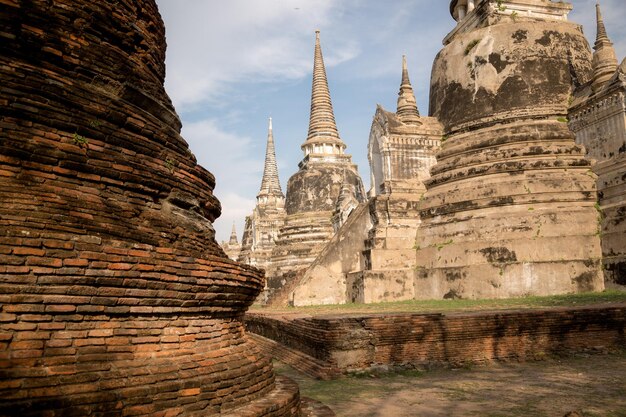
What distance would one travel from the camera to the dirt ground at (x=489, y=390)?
5.21 m

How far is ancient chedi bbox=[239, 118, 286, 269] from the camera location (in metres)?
30.8

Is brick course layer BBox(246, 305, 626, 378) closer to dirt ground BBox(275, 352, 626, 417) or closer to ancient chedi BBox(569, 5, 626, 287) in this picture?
dirt ground BBox(275, 352, 626, 417)

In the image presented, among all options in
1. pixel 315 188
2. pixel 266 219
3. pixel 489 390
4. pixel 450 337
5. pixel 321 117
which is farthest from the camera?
pixel 266 219

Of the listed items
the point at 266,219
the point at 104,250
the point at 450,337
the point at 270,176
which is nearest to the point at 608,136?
the point at 450,337

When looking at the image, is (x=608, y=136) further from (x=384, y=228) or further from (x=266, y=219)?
(x=266, y=219)

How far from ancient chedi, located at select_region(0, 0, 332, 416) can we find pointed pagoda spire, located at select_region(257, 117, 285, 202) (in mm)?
34125

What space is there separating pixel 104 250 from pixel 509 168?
12428 millimetres

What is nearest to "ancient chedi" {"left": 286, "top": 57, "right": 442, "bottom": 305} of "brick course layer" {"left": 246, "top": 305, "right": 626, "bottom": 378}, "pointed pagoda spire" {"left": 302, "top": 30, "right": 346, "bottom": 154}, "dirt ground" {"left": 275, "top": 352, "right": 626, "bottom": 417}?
"brick course layer" {"left": 246, "top": 305, "right": 626, "bottom": 378}

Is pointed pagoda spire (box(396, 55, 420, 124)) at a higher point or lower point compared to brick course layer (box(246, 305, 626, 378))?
higher

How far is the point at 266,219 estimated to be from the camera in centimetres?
3288

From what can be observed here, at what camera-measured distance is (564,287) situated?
38.9ft

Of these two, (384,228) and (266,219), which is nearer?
(384,228)

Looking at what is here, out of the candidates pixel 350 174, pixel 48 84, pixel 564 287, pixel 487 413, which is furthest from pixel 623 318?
pixel 350 174

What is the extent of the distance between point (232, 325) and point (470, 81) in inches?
539
